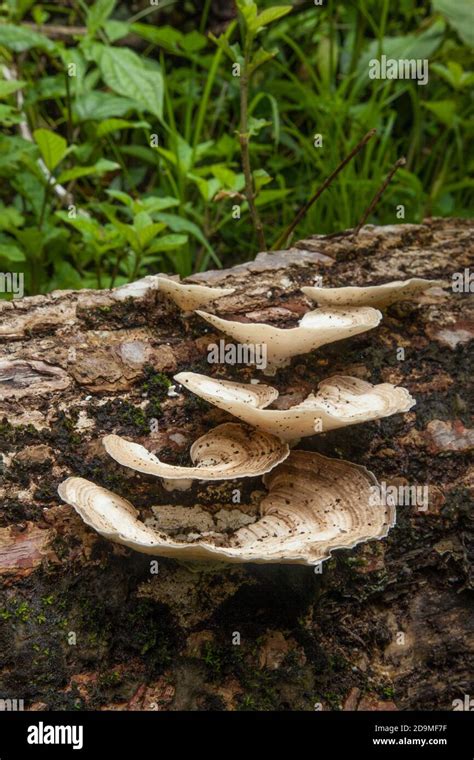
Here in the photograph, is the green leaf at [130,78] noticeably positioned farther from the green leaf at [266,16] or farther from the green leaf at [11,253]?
the green leaf at [11,253]

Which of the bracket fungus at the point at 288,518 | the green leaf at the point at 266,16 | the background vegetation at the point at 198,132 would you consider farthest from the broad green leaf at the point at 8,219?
the bracket fungus at the point at 288,518

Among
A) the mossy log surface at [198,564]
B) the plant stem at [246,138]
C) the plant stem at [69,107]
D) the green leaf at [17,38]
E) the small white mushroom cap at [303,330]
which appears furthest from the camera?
the plant stem at [69,107]

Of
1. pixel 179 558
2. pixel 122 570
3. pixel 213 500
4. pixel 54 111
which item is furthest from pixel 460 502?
pixel 54 111

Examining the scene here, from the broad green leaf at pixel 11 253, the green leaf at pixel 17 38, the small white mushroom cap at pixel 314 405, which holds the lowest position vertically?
the small white mushroom cap at pixel 314 405

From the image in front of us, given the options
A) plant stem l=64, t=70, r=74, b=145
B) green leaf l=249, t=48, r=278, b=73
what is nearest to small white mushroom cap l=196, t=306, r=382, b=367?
green leaf l=249, t=48, r=278, b=73

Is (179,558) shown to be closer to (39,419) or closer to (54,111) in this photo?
(39,419)

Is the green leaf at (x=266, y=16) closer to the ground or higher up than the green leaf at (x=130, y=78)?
higher up

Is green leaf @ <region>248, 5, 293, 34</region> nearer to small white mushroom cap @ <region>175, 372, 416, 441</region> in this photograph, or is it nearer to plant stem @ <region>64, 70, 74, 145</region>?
plant stem @ <region>64, 70, 74, 145</region>

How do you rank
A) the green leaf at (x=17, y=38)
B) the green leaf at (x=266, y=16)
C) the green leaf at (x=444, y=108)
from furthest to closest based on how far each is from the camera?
1. the green leaf at (x=444, y=108)
2. the green leaf at (x=17, y=38)
3. the green leaf at (x=266, y=16)
